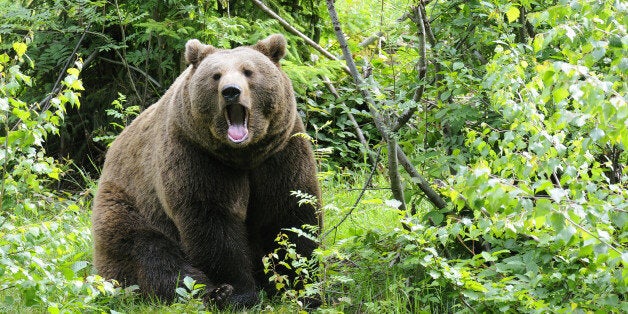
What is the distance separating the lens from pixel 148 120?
7.52m

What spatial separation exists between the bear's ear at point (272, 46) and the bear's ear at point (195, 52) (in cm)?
39

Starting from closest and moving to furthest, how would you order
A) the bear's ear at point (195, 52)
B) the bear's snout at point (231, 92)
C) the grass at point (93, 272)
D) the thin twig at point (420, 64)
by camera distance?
the grass at point (93, 272), the thin twig at point (420, 64), the bear's snout at point (231, 92), the bear's ear at point (195, 52)

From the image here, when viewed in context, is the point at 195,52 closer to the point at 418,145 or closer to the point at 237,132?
the point at 237,132

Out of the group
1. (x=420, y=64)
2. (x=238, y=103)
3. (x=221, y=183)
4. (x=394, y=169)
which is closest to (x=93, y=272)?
(x=221, y=183)

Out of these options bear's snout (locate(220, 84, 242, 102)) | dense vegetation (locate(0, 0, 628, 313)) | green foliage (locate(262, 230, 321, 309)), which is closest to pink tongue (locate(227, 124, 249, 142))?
bear's snout (locate(220, 84, 242, 102))

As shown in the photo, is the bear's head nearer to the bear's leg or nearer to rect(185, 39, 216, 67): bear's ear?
rect(185, 39, 216, 67): bear's ear

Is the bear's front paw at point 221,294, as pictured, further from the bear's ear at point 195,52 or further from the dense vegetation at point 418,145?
the bear's ear at point 195,52

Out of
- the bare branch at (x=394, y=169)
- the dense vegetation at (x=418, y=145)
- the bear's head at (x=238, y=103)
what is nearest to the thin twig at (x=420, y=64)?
the dense vegetation at (x=418, y=145)

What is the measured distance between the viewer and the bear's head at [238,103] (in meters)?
6.29

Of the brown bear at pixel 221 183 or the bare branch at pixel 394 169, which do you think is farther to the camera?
the brown bear at pixel 221 183

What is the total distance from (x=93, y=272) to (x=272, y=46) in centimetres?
234

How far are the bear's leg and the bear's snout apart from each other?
1365mm

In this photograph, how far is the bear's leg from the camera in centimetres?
680

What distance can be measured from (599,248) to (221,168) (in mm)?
3393
